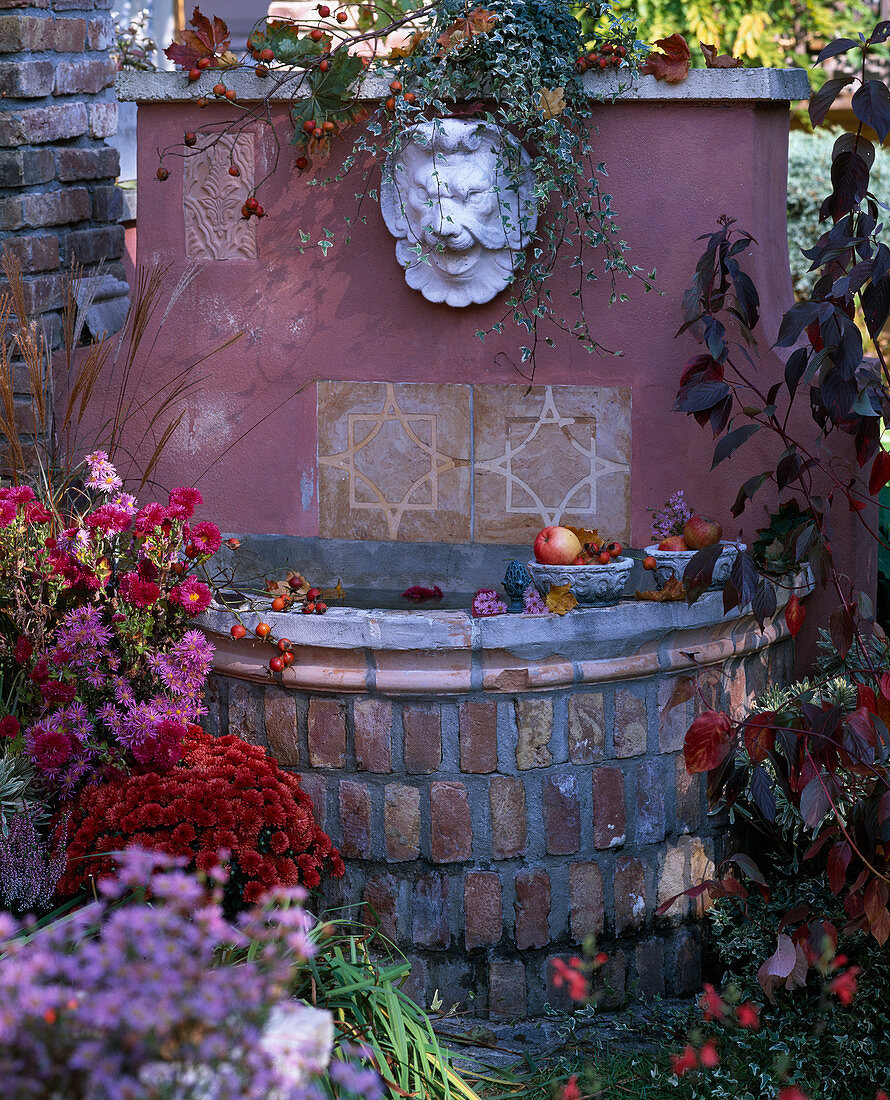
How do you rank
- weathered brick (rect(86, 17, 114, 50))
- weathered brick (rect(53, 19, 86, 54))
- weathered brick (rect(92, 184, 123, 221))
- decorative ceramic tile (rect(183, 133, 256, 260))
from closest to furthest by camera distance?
decorative ceramic tile (rect(183, 133, 256, 260)), weathered brick (rect(53, 19, 86, 54)), weathered brick (rect(86, 17, 114, 50)), weathered brick (rect(92, 184, 123, 221))

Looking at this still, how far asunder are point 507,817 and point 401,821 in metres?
0.25

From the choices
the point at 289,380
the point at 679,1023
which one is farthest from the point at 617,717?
the point at 289,380

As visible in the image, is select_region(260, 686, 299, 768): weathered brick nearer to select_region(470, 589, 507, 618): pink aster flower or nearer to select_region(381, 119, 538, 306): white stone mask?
select_region(470, 589, 507, 618): pink aster flower

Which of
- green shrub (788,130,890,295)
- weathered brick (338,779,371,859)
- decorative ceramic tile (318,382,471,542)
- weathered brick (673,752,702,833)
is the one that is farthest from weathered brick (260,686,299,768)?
green shrub (788,130,890,295)

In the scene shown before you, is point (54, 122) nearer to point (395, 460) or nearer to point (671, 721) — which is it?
point (395, 460)

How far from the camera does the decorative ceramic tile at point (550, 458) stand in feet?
10.9

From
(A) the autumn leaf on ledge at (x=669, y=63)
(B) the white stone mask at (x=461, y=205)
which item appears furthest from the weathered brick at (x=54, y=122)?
(A) the autumn leaf on ledge at (x=669, y=63)

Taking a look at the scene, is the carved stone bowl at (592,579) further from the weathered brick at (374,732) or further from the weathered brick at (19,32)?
the weathered brick at (19,32)

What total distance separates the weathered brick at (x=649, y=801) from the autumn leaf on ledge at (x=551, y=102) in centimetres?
163

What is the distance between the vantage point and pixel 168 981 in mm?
1188

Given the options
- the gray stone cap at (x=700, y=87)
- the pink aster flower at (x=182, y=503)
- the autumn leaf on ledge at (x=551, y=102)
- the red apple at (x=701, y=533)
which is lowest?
the red apple at (x=701, y=533)

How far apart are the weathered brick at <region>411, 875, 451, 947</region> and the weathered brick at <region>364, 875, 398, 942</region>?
5 cm

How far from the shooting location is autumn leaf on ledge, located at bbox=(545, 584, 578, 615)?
2834 millimetres

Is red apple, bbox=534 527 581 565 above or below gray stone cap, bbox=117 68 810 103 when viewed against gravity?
below
